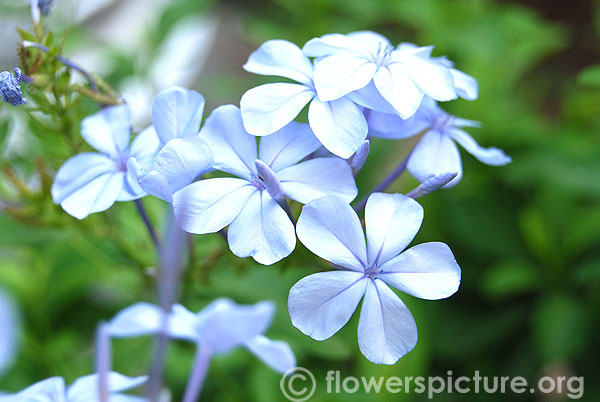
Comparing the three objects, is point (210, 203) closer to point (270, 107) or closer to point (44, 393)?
point (270, 107)

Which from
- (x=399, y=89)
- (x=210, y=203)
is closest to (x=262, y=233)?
(x=210, y=203)

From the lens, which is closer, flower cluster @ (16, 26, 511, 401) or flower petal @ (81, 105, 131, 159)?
flower cluster @ (16, 26, 511, 401)

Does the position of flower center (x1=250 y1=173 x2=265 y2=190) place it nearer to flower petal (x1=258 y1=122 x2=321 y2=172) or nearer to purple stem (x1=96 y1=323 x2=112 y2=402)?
flower petal (x1=258 y1=122 x2=321 y2=172)

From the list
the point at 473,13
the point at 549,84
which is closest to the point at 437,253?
the point at 473,13

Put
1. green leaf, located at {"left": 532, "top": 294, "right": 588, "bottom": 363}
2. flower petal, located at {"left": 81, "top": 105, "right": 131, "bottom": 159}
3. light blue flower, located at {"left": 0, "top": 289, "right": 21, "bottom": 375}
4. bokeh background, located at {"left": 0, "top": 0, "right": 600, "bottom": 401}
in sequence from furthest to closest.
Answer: green leaf, located at {"left": 532, "top": 294, "right": 588, "bottom": 363} → bokeh background, located at {"left": 0, "top": 0, "right": 600, "bottom": 401} → flower petal, located at {"left": 81, "top": 105, "right": 131, "bottom": 159} → light blue flower, located at {"left": 0, "top": 289, "right": 21, "bottom": 375}

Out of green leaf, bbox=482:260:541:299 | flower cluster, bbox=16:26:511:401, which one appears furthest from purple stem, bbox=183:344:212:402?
green leaf, bbox=482:260:541:299
